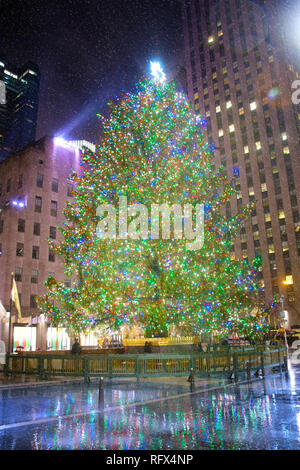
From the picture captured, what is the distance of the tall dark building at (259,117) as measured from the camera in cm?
7894

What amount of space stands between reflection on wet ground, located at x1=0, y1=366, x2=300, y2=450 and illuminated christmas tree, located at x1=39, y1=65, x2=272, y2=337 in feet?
24.6

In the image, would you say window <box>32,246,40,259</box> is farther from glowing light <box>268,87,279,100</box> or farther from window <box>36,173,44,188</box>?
glowing light <box>268,87,279,100</box>

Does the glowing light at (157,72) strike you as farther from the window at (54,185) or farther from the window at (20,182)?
the window at (20,182)

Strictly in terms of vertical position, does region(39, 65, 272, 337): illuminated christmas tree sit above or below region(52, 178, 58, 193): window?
below

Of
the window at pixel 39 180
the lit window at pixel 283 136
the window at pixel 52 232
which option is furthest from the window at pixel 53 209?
the lit window at pixel 283 136

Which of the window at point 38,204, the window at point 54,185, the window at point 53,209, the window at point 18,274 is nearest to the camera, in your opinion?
the window at point 18,274

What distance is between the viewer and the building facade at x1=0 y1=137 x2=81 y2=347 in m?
41.7

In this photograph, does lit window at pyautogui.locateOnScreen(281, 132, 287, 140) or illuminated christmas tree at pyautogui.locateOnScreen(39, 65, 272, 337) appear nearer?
illuminated christmas tree at pyautogui.locateOnScreen(39, 65, 272, 337)

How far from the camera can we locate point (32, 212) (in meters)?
44.5

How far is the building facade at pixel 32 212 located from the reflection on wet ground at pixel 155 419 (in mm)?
29768

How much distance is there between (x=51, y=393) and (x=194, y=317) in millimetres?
9020

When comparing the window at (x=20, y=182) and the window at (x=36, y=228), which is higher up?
the window at (x=20, y=182)

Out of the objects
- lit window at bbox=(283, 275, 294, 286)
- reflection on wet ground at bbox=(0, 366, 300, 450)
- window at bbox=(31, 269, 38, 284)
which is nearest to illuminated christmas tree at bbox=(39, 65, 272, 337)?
reflection on wet ground at bbox=(0, 366, 300, 450)
